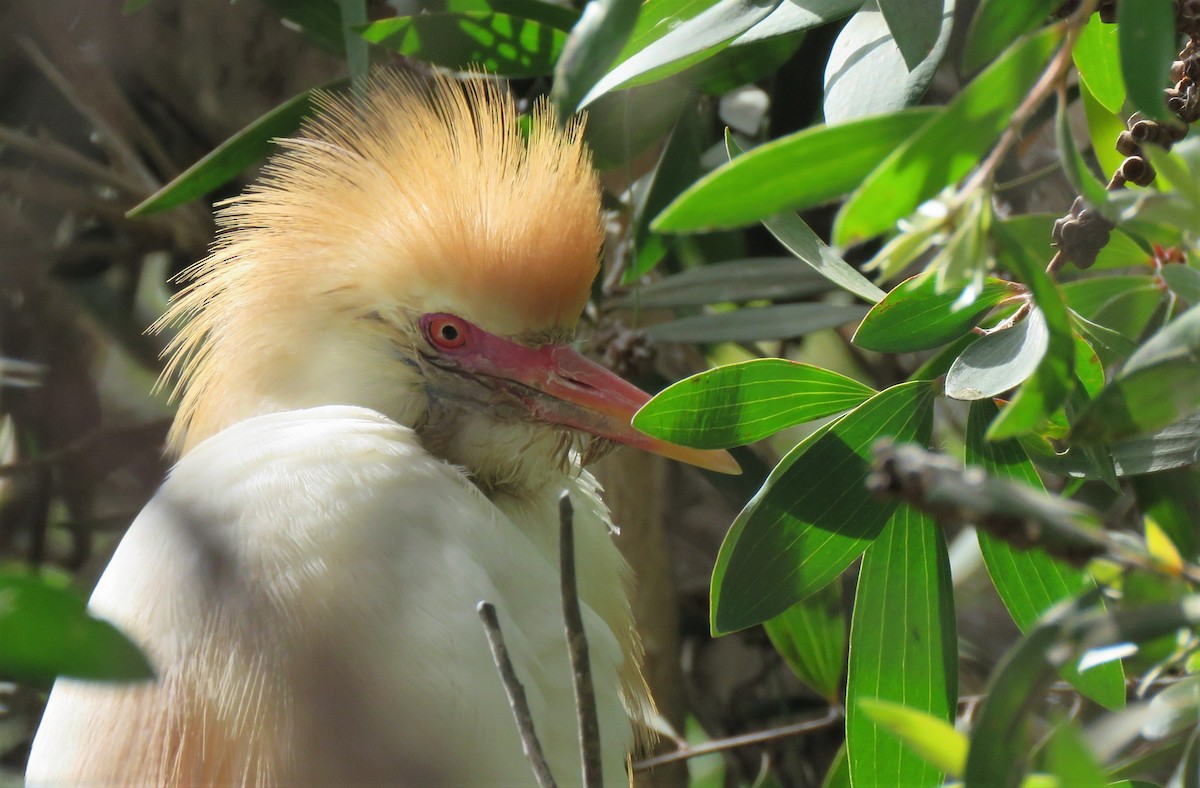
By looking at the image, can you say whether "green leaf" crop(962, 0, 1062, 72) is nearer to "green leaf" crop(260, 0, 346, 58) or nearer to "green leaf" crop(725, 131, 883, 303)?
"green leaf" crop(725, 131, 883, 303)

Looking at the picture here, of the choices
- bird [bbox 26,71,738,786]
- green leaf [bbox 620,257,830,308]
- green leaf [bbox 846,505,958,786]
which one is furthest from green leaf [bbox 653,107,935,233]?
green leaf [bbox 620,257,830,308]

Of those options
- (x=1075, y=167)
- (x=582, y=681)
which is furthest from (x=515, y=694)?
(x=1075, y=167)

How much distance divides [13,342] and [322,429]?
2036 mm

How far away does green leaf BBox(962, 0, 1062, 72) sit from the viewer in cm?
80

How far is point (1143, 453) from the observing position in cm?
118

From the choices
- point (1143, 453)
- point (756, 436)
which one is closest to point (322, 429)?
point (756, 436)

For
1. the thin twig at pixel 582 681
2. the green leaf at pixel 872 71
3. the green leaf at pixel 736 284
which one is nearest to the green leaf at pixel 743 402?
the green leaf at pixel 872 71

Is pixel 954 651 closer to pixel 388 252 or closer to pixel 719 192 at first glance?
pixel 719 192

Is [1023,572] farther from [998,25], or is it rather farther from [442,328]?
[442,328]

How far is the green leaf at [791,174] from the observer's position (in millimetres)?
750

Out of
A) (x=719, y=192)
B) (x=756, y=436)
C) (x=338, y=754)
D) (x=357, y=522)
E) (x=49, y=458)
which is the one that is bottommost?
(x=49, y=458)

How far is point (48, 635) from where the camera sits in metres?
0.62

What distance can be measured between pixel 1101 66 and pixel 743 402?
1.66ft

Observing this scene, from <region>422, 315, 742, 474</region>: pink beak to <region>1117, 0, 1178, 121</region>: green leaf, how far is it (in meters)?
0.97
